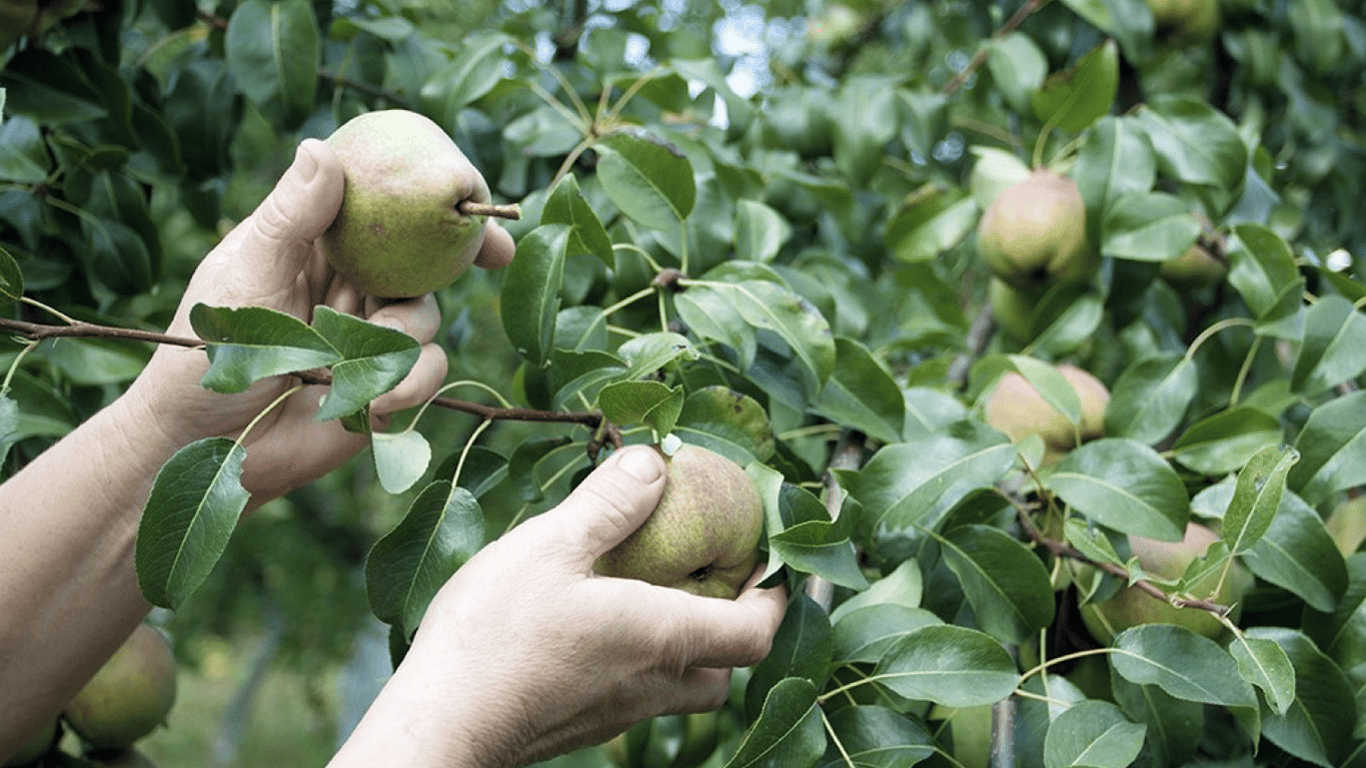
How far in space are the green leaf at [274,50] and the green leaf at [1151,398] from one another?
1077 mm

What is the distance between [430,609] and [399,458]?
0.40ft

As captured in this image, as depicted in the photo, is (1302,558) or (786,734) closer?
(786,734)

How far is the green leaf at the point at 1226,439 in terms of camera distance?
1.19m

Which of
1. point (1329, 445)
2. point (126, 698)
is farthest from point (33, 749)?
A: point (1329, 445)

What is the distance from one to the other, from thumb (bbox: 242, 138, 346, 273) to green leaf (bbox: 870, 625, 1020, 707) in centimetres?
59

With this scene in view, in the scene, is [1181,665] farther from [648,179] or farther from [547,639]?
[648,179]

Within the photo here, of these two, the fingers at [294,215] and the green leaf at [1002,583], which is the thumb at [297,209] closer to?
the fingers at [294,215]

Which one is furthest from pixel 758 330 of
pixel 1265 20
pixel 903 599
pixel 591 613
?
pixel 1265 20

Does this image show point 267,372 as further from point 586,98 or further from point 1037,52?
point 1037,52

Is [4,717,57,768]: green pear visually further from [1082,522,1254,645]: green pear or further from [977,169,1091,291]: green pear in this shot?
[977,169,1091,291]: green pear

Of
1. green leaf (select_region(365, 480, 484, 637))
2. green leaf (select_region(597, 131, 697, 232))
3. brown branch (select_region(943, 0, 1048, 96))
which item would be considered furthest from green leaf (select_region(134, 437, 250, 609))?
brown branch (select_region(943, 0, 1048, 96))

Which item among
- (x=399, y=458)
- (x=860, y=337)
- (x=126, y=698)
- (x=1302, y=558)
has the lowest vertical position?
(x=126, y=698)

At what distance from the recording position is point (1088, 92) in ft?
5.06

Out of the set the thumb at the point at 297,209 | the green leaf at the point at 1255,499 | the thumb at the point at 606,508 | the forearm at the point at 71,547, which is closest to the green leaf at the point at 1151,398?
the green leaf at the point at 1255,499
